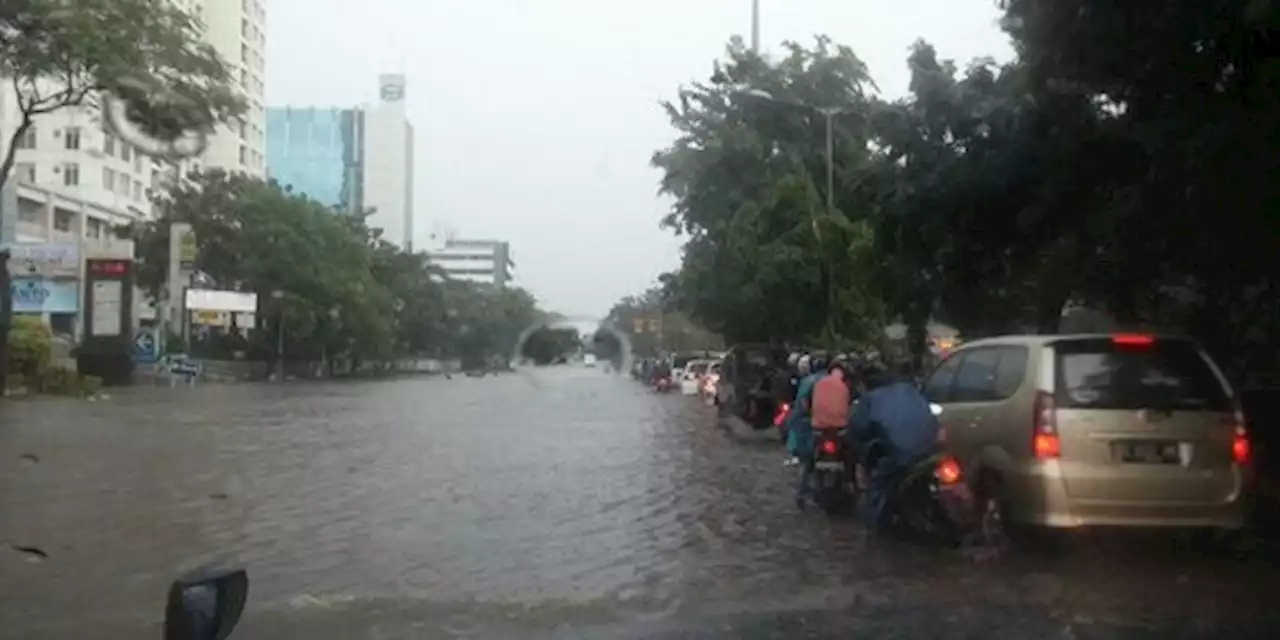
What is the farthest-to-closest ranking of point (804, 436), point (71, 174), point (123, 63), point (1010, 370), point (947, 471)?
point (71, 174) < point (123, 63) < point (804, 436) < point (947, 471) < point (1010, 370)

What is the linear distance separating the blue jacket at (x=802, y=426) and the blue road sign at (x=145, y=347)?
154ft

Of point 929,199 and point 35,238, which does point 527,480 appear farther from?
point 35,238

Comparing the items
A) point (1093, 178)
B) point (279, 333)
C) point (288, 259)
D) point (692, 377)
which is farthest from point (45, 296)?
point (1093, 178)

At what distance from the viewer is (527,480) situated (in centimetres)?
1780

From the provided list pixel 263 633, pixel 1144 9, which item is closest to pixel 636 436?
pixel 1144 9

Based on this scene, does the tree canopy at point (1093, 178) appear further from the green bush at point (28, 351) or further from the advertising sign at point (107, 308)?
the advertising sign at point (107, 308)

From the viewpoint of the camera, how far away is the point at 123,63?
29.2 meters

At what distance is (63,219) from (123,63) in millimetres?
48598

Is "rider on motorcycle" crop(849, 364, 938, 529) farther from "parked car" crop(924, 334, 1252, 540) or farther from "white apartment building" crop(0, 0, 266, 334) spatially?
"white apartment building" crop(0, 0, 266, 334)

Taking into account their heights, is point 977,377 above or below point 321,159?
below

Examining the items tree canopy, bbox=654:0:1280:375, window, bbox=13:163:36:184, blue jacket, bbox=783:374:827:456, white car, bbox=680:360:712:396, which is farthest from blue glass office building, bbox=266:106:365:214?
blue jacket, bbox=783:374:827:456

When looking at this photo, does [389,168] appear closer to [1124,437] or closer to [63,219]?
[63,219]

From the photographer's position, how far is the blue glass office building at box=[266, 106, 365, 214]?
77.1m

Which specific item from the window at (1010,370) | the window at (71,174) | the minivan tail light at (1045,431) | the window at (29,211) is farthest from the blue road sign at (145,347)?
the minivan tail light at (1045,431)
